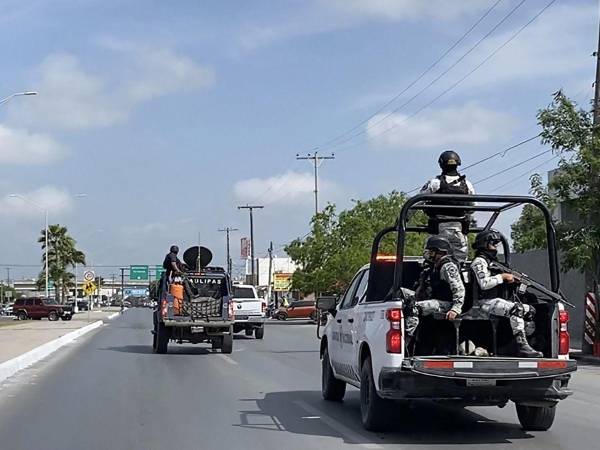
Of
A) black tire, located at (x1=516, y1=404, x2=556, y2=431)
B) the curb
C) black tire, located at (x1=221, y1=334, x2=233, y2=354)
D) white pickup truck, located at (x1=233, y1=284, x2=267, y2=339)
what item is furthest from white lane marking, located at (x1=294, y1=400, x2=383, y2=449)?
white pickup truck, located at (x1=233, y1=284, x2=267, y2=339)

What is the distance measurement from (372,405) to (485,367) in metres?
1.49

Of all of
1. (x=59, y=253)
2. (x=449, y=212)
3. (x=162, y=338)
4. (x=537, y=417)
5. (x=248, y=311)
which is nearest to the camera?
(x=537, y=417)

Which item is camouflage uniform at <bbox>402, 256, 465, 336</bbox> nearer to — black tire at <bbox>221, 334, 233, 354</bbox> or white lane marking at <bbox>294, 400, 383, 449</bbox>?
white lane marking at <bbox>294, 400, 383, 449</bbox>

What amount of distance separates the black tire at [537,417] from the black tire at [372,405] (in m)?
1.59

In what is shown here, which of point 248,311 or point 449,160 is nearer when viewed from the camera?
point 449,160

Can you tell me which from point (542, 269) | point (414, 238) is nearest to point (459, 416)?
point (542, 269)

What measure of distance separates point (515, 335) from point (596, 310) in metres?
16.3

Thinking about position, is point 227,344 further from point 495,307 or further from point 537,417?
point 495,307

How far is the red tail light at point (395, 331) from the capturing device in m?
9.98

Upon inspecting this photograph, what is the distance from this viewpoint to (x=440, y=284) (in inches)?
416

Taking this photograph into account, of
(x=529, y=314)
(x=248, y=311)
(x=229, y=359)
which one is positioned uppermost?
(x=248, y=311)

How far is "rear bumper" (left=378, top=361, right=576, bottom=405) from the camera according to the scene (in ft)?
32.5

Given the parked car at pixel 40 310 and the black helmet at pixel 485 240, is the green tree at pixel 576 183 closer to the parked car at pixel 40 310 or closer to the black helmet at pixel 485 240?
the black helmet at pixel 485 240

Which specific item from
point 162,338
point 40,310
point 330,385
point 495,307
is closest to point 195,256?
point 162,338
